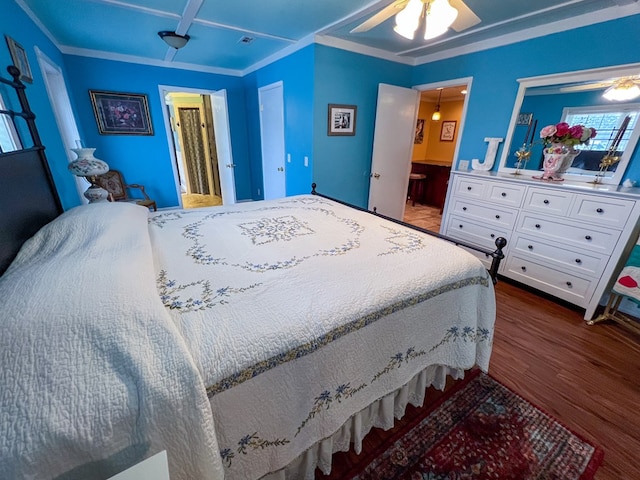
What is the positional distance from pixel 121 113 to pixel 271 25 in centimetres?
267

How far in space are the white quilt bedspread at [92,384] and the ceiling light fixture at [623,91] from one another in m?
3.51

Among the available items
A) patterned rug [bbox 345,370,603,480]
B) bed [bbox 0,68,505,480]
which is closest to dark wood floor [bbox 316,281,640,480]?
patterned rug [bbox 345,370,603,480]

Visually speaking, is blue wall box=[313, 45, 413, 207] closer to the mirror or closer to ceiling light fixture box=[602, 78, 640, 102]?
the mirror

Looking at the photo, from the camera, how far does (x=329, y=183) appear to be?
11.3 ft

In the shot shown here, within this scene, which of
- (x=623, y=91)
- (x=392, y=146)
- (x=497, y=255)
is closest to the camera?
(x=497, y=255)

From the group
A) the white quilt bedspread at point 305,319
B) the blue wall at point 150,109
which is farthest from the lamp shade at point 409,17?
the blue wall at point 150,109

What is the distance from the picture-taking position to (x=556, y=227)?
2.34 metres

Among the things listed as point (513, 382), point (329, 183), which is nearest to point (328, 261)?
point (513, 382)

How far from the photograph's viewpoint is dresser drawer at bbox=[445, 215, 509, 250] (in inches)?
111

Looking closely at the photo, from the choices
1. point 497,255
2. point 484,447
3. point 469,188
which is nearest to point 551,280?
point 469,188

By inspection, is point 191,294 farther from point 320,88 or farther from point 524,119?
point 524,119

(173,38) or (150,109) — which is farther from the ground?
(173,38)

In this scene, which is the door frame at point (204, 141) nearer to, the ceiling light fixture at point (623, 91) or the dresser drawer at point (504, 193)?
the dresser drawer at point (504, 193)

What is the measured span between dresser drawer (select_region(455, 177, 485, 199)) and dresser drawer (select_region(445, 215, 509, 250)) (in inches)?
11.0
